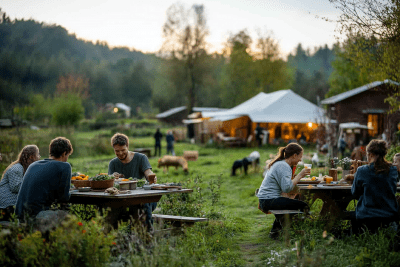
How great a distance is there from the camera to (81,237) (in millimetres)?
3961

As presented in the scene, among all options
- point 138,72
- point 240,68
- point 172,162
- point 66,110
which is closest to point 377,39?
point 172,162

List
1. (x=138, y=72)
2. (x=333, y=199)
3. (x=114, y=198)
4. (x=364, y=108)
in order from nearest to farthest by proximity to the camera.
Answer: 1. (x=114, y=198)
2. (x=333, y=199)
3. (x=364, y=108)
4. (x=138, y=72)

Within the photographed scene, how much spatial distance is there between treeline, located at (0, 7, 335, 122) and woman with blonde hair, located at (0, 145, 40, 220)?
43.6ft

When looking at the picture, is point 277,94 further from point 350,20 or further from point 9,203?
point 9,203

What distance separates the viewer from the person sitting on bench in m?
6.21

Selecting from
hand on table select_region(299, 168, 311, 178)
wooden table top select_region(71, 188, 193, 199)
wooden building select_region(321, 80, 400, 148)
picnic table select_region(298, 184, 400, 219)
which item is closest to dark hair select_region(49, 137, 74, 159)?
wooden table top select_region(71, 188, 193, 199)

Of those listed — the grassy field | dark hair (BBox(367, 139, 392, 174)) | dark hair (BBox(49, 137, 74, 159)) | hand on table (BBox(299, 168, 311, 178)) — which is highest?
dark hair (BBox(49, 137, 74, 159))

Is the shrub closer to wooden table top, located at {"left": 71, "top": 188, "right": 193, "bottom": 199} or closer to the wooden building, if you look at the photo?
the wooden building

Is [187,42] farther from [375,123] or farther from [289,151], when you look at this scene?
[289,151]

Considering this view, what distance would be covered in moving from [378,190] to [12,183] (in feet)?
15.2

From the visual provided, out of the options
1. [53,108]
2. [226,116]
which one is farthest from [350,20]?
[53,108]

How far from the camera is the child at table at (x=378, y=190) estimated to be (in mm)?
5301

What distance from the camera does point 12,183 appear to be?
5781 millimetres

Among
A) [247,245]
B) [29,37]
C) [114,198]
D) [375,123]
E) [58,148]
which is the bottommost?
[247,245]
